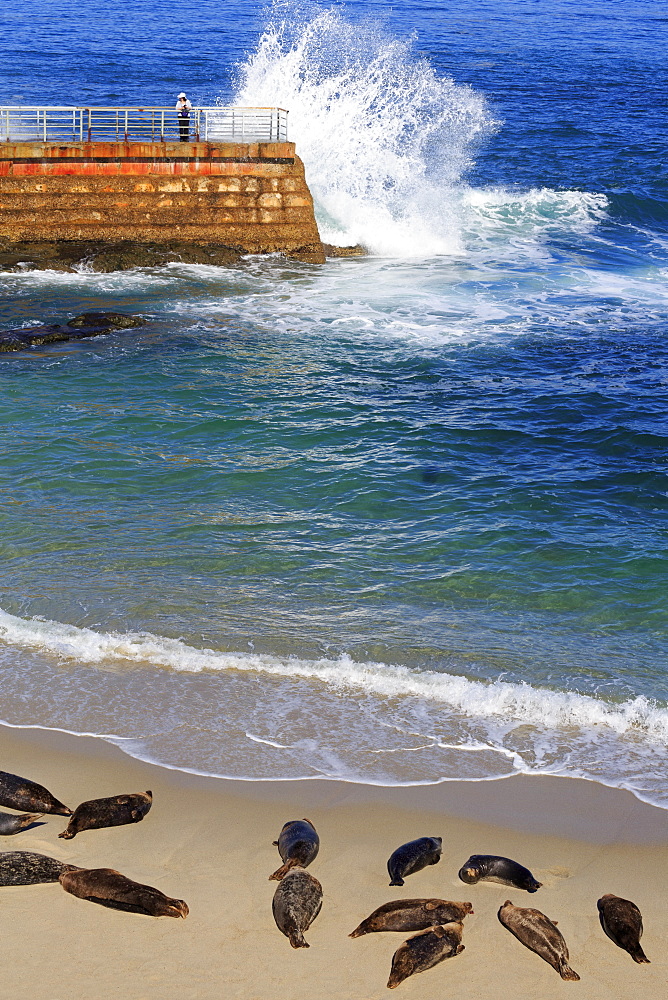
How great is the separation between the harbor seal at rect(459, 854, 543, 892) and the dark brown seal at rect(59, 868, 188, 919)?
5.29ft

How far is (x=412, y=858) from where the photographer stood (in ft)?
18.5

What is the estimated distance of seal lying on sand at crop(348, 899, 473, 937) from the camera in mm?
5152

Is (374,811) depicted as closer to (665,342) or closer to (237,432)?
(237,432)

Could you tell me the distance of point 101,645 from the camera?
8.16 m

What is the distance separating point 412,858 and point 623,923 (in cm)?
120

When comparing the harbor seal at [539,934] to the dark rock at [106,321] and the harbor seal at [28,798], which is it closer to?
the harbor seal at [28,798]

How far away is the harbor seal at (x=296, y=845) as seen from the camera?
5.58m

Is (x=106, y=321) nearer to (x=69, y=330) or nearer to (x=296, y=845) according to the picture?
(x=69, y=330)

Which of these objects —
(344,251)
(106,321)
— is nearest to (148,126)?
(344,251)

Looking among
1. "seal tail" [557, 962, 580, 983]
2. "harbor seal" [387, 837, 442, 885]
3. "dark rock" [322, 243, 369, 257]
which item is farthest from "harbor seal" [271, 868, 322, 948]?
"dark rock" [322, 243, 369, 257]

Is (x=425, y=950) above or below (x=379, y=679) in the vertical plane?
above

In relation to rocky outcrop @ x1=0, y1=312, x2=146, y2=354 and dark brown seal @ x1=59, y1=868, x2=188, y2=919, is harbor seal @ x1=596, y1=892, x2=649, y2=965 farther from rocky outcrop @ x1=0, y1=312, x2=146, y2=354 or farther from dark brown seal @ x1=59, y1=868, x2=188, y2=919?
Result: rocky outcrop @ x1=0, y1=312, x2=146, y2=354

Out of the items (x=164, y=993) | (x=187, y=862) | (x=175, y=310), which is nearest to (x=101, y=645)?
(x=187, y=862)

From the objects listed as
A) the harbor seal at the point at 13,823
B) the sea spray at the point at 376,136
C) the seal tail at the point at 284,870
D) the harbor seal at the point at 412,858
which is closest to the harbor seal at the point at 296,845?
the seal tail at the point at 284,870
